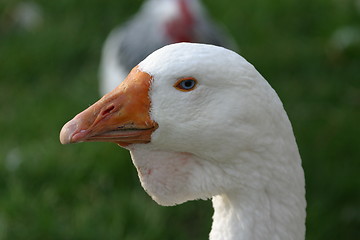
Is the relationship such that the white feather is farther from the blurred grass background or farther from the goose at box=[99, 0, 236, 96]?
the goose at box=[99, 0, 236, 96]

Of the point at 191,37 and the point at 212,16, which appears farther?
the point at 212,16

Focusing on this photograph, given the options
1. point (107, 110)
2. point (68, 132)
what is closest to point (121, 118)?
point (107, 110)

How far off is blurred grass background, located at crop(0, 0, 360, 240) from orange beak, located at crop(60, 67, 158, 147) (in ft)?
6.16

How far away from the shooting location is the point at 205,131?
1.71 m

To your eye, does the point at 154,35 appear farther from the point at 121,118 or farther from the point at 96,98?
the point at 121,118

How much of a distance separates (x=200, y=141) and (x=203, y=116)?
0.07m

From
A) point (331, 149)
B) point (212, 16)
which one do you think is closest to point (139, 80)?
point (331, 149)

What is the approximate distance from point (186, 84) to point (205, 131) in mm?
138

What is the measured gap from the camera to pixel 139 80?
170 cm

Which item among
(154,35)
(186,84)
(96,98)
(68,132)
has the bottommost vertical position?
(68,132)

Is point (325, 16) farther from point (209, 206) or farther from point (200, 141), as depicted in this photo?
point (200, 141)

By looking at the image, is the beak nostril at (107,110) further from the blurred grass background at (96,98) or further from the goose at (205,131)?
the blurred grass background at (96,98)

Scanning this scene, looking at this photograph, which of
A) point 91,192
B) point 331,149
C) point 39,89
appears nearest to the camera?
Answer: point 91,192

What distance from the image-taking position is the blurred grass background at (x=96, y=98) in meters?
3.69
